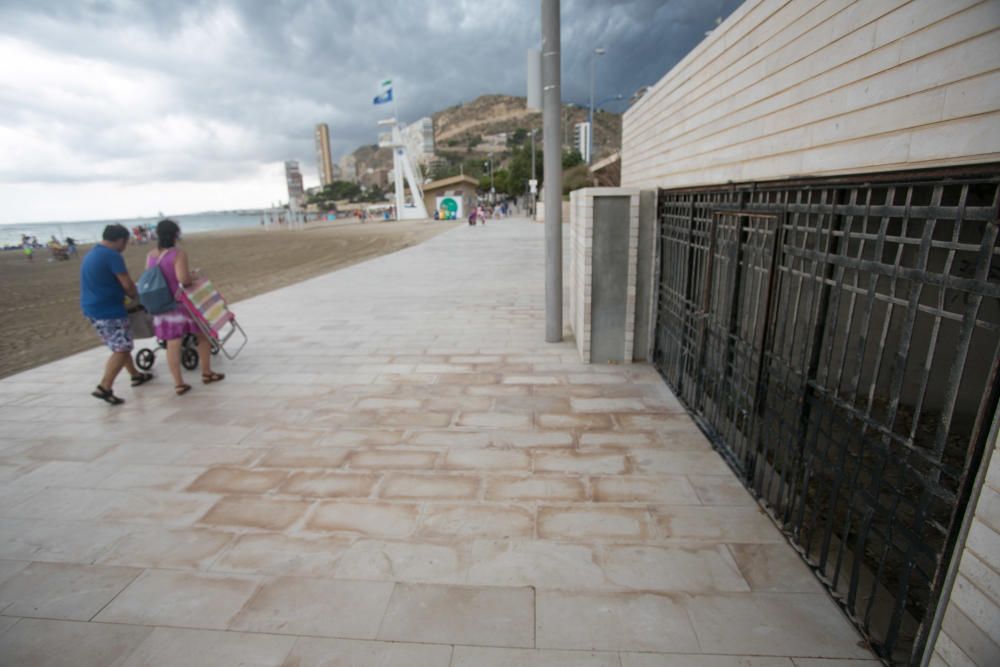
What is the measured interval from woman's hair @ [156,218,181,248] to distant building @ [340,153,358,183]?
195 m

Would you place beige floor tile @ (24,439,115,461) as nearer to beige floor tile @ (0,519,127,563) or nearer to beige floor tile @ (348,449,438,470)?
beige floor tile @ (0,519,127,563)

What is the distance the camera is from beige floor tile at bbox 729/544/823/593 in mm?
2602

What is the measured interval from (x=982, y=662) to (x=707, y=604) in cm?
102

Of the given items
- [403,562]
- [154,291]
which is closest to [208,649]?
[403,562]

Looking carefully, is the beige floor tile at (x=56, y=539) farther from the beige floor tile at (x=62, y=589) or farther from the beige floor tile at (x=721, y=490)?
the beige floor tile at (x=721, y=490)

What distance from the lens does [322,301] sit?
10.4 m

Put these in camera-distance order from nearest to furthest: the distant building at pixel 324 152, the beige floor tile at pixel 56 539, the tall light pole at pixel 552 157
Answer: the beige floor tile at pixel 56 539 < the tall light pole at pixel 552 157 < the distant building at pixel 324 152

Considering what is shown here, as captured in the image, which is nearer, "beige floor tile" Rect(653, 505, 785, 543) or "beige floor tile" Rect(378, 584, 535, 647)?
"beige floor tile" Rect(378, 584, 535, 647)

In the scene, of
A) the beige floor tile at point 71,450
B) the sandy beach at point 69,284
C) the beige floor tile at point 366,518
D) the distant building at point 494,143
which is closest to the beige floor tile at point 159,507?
the beige floor tile at point 366,518

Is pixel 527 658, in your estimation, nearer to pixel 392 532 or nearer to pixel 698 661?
pixel 698 661

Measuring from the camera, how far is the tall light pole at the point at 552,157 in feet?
20.7

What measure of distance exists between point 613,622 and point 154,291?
524cm

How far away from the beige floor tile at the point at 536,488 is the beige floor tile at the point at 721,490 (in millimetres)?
768

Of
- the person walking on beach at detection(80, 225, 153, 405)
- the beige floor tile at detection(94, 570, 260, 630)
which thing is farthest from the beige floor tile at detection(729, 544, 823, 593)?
the person walking on beach at detection(80, 225, 153, 405)
